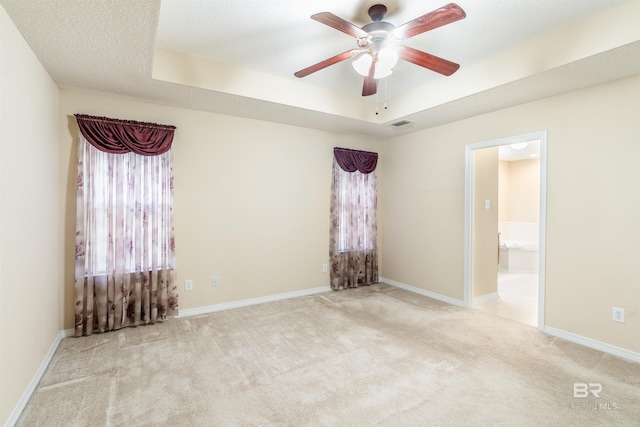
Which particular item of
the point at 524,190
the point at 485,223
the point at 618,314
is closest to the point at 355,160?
the point at 485,223

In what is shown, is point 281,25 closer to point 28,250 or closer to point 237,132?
point 237,132

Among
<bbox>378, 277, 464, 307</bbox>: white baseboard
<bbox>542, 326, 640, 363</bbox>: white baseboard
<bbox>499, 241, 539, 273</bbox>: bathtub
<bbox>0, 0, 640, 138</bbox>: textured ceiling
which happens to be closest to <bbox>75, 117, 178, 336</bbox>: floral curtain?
<bbox>0, 0, 640, 138</bbox>: textured ceiling

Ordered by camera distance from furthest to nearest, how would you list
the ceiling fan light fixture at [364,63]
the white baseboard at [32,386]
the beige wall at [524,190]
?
the beige wall at [524,190] → the ceiling fan light fixture at [364,63] → the white baseboard at [32,386]

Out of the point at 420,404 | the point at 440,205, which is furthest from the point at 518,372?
the point at 440,205

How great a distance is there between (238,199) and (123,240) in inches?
52.4

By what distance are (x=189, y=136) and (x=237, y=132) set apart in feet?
1.91

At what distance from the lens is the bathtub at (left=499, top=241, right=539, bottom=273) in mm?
5996

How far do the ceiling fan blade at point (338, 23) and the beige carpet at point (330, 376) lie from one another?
2.41 meters

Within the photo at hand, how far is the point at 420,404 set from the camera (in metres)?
1.96

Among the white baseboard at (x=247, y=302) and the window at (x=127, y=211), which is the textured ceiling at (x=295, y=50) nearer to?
the window at (x=127, y=211)

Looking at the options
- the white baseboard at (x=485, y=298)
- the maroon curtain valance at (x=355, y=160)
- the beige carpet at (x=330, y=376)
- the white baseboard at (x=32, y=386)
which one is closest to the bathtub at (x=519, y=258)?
the white baseboard at (x=485, y=298)

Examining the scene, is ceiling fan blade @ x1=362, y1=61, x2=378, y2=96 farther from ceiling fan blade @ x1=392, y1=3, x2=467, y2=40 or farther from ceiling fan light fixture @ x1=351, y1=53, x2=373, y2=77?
ceiling fan blade @ x1=392, y1=3, x2=467, y2=40

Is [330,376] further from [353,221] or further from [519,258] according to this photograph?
[519,258]

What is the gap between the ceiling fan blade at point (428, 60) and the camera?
2.14 metres
